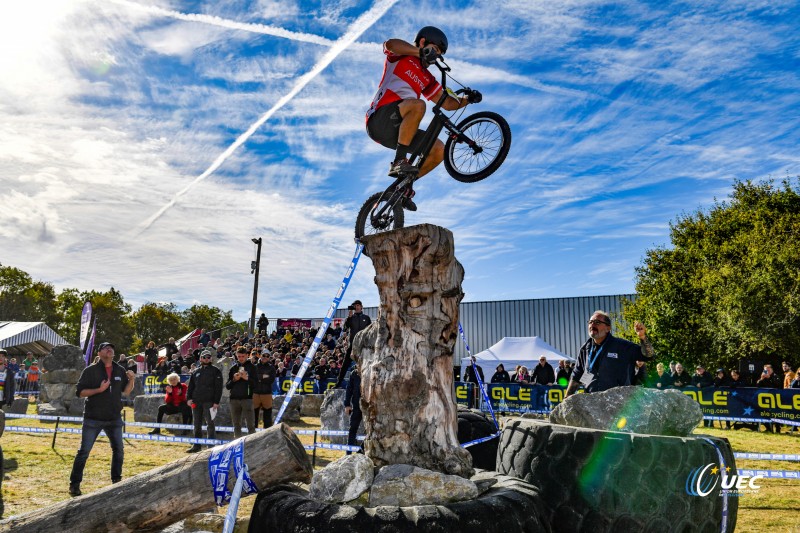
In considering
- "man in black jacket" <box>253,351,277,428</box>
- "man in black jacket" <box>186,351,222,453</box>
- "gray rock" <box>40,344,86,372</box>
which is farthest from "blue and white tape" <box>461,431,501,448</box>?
"gray rock" <box>40,344,86,372</box>

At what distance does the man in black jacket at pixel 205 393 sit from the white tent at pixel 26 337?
2923cm

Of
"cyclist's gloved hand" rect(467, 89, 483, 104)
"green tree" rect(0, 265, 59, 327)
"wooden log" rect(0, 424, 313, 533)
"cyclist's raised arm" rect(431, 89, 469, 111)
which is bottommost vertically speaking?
"wooden log" rect(0, 424, 313, 533)

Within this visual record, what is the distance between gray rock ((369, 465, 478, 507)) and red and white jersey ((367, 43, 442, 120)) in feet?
12.3

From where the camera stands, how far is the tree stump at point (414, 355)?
384cm

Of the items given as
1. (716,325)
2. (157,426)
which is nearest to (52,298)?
(157,426)

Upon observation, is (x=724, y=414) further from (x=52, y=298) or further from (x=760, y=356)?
(x=52, y=298)

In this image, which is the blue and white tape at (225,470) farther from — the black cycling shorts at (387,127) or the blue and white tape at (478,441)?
the black cycling shorts at (387,127)

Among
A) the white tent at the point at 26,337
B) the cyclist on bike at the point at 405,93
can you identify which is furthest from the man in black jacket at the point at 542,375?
the white tent at the point at 26,337

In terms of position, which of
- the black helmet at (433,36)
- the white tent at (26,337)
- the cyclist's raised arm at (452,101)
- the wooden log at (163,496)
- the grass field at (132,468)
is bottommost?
the grass field at (132,468)

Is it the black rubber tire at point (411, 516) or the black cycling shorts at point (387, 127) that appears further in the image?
the black cycling shorts at point (387, 127)

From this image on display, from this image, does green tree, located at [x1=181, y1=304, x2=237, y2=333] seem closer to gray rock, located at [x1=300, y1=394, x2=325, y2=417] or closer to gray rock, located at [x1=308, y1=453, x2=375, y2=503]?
gray rock, located at [x1=300, y1=394, x2=325, y2=417]

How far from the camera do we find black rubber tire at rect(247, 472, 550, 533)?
284 centimetres

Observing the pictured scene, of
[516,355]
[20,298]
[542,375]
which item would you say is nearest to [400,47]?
[542,375]

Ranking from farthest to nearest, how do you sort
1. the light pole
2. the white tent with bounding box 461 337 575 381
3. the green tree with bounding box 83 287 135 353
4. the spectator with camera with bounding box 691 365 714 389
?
the green tree with bounding box 83 287 135 353 < the light pole < the white tent with bounding box 461 337 575 381 < the spectator with camera with bounding box 691 365 714 389
